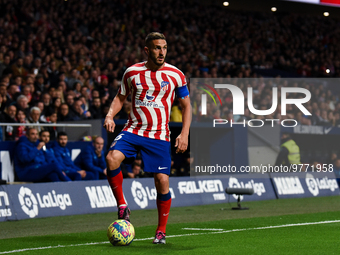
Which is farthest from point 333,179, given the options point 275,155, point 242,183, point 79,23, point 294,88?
point 79,23

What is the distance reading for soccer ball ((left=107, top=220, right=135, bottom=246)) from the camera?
6520mm

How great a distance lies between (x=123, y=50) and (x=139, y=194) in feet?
29.5

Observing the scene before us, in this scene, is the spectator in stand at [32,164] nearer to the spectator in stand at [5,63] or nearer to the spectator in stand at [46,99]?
the spectator in stand at [46,99]

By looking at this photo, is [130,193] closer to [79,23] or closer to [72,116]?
[72,116]

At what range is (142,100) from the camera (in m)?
6.81

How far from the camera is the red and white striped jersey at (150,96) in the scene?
22.2ft

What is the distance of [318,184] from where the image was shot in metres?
16.6

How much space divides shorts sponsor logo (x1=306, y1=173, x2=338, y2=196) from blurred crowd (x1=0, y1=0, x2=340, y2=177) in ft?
9.31

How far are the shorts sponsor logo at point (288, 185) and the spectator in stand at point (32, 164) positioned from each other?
6238 mm

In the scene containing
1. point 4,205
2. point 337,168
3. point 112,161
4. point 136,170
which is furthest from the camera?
point 337,168

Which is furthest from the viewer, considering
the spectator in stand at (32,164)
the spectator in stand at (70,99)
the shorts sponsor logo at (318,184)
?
the shorts sponsor logo at (318,184)

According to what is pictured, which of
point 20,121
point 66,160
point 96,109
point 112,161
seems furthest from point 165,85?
point 96,109

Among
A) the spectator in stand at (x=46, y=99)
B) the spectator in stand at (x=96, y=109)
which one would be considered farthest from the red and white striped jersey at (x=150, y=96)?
the spectator in stand at (x=96, y=109)

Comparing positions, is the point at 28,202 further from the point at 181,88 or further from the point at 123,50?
the point at 123,50
